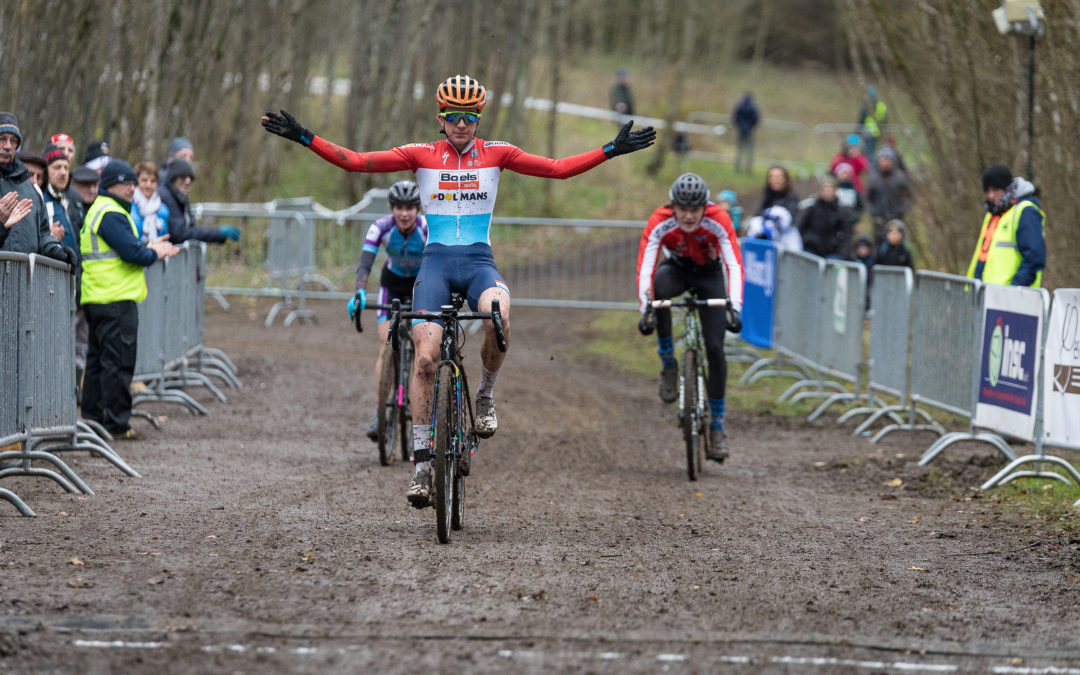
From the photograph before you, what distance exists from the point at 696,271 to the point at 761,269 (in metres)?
6.84

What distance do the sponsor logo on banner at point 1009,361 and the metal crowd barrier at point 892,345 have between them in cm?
183

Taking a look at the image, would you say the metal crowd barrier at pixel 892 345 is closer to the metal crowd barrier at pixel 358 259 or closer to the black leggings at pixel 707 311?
the black leggings at pixel 707 311

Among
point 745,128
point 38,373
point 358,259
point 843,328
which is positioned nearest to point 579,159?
point 38,373

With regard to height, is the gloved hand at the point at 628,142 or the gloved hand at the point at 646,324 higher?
the gloved hand at the point at 628,142

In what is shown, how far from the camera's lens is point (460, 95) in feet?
26.8

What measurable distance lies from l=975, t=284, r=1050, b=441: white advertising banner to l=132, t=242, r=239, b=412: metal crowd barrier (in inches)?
284

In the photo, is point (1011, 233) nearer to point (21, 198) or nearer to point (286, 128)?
point (286, 128)

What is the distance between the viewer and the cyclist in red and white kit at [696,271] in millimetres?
10898

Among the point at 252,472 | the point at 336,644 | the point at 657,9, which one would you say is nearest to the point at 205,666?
the point at 336,644

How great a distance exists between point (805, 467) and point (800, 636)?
20.7 ft

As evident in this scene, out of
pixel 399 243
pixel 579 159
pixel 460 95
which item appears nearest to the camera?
pixel 460 95

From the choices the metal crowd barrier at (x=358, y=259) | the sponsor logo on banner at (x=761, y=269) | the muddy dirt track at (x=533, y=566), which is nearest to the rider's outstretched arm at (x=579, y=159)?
the muddy dirt track at (x=533, y=566)

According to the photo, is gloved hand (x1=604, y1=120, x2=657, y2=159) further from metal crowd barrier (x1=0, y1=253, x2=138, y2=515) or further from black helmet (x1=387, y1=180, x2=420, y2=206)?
metal crowd barrier (x1=0, y1=253, x2=138, y2=515)

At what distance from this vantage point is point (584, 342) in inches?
841
